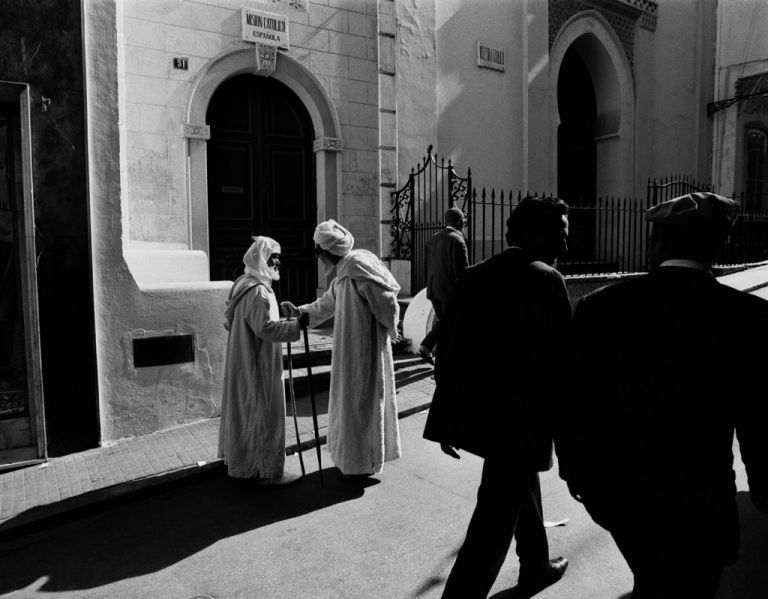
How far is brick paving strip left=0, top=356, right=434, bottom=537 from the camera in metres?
4.20

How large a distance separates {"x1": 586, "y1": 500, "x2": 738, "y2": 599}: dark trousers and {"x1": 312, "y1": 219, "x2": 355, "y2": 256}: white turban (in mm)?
3054

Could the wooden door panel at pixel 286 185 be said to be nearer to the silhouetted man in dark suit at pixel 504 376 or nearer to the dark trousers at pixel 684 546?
the silhouetted man in dark suit at pixel 504 376

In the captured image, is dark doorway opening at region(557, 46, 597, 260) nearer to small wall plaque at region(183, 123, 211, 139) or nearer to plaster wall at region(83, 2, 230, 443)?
small wall plaque at region(183, 123, 211, 139)

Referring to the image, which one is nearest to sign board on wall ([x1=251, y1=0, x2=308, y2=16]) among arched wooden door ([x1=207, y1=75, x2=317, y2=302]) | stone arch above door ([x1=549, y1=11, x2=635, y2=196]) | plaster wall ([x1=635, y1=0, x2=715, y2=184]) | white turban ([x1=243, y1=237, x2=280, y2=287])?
arched wooden door ([x1=207, y1=75, x2=317, y2=302])

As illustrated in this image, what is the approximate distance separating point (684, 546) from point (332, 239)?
3.20 metres

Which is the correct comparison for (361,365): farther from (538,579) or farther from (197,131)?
(197,131)

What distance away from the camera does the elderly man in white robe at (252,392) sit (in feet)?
14.3

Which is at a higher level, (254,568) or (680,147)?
(680,147)

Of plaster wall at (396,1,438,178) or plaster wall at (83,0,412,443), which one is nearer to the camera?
plaster wall at (83,0,412,443)

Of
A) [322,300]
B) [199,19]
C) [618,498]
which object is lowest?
[618,498]

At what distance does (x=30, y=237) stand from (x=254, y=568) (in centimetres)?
322

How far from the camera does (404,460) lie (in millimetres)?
4914

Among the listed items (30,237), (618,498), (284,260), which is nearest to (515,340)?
(618,498)

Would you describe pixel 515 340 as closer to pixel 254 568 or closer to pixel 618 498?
pixel 618 498
